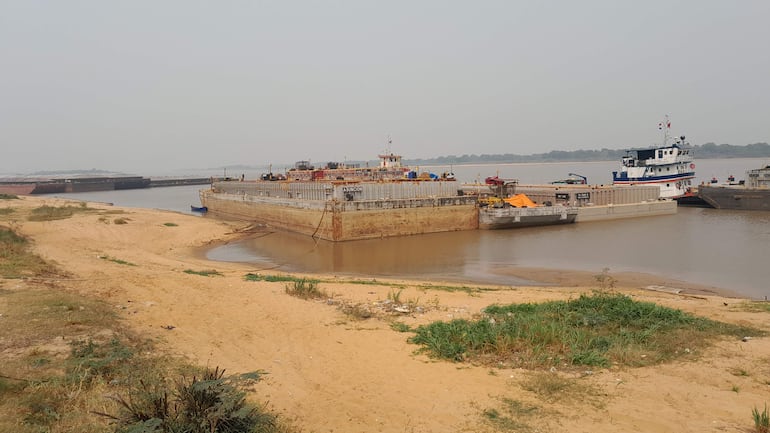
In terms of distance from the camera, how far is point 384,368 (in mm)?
7988

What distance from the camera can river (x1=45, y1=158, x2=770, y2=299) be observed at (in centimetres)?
2308

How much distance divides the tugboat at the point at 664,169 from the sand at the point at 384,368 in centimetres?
4461

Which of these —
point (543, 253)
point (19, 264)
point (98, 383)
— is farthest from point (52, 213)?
point (98, 383)

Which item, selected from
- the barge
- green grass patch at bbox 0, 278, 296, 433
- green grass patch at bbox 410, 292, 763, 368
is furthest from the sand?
the barge

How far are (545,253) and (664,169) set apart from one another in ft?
116

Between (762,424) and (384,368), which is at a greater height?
(762,424)

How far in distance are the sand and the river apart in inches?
368

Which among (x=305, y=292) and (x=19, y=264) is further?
(x=19, y=264)

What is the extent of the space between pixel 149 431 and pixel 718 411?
283 inches

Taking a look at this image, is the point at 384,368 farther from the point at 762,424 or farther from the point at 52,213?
the point at 52,213

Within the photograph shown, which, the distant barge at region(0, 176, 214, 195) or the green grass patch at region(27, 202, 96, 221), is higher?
the distant barge at region(0, 176, 214, 195)

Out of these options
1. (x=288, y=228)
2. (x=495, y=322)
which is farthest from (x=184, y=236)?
(x=495, y=322)

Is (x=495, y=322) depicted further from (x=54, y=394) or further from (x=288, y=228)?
(x=288, y=228)

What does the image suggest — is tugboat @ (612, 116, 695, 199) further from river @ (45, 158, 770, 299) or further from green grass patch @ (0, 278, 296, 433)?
green grass patch @ (0, 278, 296, 433)
